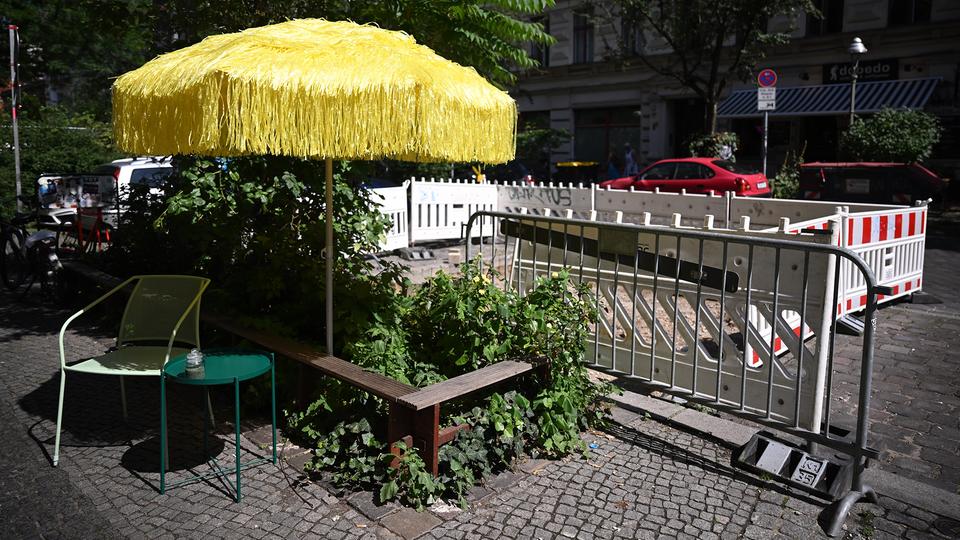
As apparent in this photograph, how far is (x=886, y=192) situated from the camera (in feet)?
55.1

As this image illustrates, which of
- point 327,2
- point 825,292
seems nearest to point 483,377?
point 825,292

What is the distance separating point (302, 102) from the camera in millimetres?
3793

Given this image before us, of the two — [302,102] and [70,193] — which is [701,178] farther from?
[302,102]

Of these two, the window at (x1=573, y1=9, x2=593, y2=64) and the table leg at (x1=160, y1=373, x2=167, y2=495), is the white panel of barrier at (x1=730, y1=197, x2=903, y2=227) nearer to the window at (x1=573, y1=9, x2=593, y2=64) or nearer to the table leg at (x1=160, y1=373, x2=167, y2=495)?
the table leg at (x1=160, y1=373, x2=167, y2=495)

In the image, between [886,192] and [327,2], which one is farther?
[886,192]

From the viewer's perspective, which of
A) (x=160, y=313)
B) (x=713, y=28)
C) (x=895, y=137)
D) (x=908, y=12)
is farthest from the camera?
(x=908, y=12)

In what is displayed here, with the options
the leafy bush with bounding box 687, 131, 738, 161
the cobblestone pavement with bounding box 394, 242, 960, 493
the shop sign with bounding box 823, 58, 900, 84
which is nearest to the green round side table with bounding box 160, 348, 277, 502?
the cobblestone pavement with bounding box 394, 242, 960, 493

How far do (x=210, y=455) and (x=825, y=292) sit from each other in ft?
12.8

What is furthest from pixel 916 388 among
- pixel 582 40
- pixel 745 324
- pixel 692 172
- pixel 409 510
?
pixel 582 40

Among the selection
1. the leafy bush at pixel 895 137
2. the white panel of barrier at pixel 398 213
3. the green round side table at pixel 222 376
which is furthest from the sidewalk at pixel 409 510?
the leafy bush at pixel 895 137

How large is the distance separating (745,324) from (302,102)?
306cm

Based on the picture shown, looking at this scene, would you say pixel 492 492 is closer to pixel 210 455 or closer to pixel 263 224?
pixel 210 455

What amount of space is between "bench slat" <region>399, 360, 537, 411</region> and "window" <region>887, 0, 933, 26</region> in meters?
24.9

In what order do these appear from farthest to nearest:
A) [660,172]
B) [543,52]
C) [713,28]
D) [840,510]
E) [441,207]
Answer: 1. [543,52]
2. [713,28]
3. [660,172]
4. [441,207]
5. [840,510]
